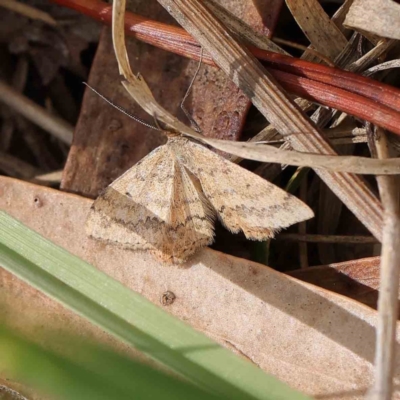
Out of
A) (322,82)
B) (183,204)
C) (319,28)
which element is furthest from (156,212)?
(319,28)

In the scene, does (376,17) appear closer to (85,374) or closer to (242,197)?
(242,197)

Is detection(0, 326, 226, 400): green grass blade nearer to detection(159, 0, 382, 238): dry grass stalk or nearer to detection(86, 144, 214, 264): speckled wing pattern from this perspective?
detection(86, 144, 214, 264): speckled wing pattern

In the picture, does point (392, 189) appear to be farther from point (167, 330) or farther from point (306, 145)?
point (167, 330)

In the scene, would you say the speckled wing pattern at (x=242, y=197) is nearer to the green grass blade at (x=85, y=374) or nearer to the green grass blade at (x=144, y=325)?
the green grass blade at (x=144, y=325)

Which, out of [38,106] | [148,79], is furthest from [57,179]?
[148,79]

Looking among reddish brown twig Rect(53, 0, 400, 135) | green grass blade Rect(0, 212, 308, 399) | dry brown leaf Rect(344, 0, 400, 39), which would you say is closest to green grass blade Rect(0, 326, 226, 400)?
green grass blade Rect(0, 212, 308, 399)
